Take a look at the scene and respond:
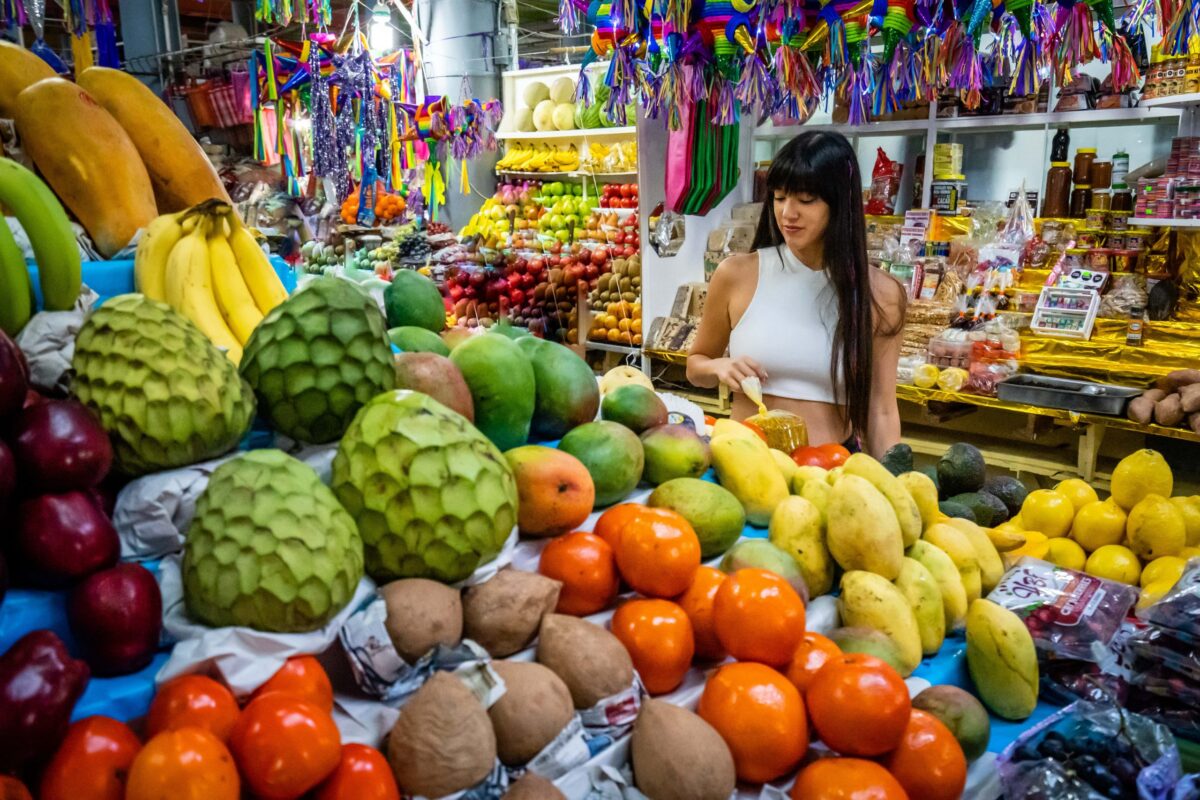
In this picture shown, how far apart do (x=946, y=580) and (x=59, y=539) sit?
1.30m

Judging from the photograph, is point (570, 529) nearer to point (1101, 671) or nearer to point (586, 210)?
point (1101, 671)

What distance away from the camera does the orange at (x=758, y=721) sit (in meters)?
1.08

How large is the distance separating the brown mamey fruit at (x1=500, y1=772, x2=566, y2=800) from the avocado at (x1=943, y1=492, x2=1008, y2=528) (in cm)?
133

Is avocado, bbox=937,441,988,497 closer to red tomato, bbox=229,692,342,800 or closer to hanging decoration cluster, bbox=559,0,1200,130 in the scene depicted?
red tomato, bbox=229,692,342,800

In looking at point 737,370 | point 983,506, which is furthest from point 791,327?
point 983,506

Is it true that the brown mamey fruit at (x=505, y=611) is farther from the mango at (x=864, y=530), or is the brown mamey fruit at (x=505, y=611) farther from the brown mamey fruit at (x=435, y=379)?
the mango at (x=864, y=530)

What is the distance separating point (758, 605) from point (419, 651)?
44 cm

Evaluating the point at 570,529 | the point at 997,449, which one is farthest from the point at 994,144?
the point at 570,529

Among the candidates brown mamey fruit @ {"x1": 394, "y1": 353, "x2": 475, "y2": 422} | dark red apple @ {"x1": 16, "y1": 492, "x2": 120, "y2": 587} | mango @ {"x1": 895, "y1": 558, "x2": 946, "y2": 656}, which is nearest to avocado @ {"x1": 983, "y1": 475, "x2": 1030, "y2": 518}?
mango @ {"x1": 895, "y1": 558, "x2": 946, "y2": 656}

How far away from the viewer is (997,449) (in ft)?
14.4

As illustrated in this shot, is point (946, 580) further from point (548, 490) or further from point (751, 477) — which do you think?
point (548, 490)

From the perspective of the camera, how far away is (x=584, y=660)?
42.3 inches

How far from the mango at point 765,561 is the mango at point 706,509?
3 centimetres

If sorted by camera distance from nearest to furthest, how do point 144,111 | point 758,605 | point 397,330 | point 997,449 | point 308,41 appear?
point 758,605 < point 397,330 < point 144,111 < point 997,449 < point 308,41
